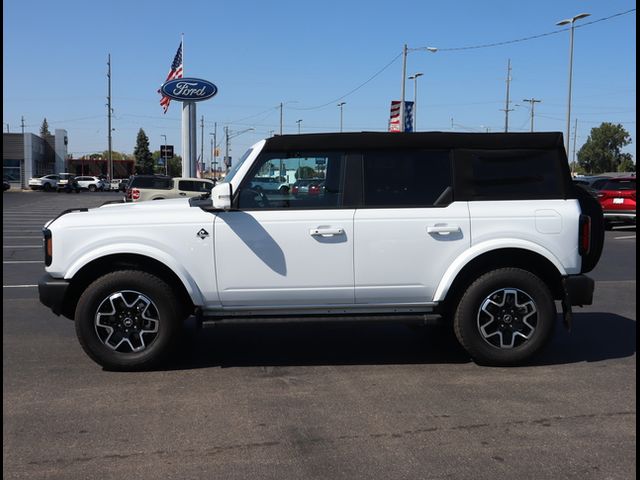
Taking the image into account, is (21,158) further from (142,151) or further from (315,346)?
(315,346)

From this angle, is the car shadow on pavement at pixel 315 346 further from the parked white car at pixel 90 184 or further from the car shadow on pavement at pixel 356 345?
the parked white car at pixel 90 184

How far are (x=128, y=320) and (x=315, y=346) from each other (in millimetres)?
1864

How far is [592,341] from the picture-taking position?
675cm

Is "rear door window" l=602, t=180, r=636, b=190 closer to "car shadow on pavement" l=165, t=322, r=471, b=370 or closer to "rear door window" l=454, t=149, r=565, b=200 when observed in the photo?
"car shadow on pavement" l=165, t=322, r=471, b=370

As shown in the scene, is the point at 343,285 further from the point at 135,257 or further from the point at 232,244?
the point at 135,257

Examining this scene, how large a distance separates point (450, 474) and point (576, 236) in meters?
2.79

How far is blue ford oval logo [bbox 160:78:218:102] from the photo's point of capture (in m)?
32.3

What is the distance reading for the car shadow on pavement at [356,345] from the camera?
5992mm

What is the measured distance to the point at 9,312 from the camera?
8.04 metres

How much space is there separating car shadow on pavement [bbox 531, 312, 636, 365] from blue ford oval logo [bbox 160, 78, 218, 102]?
27.3 m

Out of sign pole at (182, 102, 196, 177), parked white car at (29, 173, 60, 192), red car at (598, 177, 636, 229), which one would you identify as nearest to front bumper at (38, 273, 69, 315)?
red car at (598, 177, 636, 229)

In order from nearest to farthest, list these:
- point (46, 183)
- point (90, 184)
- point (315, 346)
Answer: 1. point (315, 346)
2. point (46, 183)
3. point (90, 184)

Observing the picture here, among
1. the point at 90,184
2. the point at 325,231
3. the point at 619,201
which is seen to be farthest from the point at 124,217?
the point at 90,184

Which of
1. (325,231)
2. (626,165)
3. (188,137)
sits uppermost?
(626,165)
